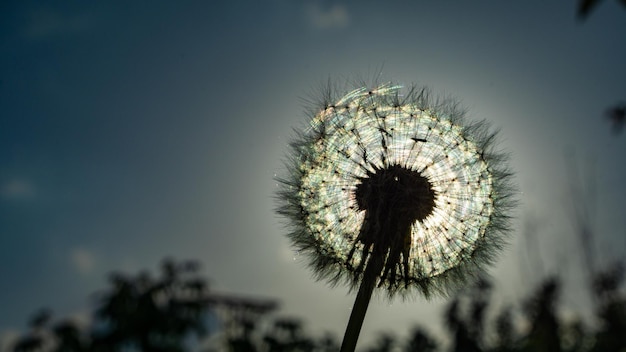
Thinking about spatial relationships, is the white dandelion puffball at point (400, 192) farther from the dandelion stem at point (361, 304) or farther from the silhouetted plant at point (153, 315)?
the silhouetted plant at point (153, 315)

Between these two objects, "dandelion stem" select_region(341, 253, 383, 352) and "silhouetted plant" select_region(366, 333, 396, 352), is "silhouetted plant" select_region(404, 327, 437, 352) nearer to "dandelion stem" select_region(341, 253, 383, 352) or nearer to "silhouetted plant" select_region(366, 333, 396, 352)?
"silhouetted plant" select_region(366, 333, 396, 352)

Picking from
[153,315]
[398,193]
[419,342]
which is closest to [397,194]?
[398,193]

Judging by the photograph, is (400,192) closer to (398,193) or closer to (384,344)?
(398,193)

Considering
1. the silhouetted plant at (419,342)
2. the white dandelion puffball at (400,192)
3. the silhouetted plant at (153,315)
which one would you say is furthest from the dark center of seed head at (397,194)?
the silhouetted plant at (419,342)

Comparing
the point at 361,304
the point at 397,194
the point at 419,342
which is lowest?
the point at 361,304

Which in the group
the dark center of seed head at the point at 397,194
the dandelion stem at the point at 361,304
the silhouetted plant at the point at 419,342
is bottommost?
the dandelion stem at the point at 361,304

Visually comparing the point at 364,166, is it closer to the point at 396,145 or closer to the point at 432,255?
the point at 396,145
